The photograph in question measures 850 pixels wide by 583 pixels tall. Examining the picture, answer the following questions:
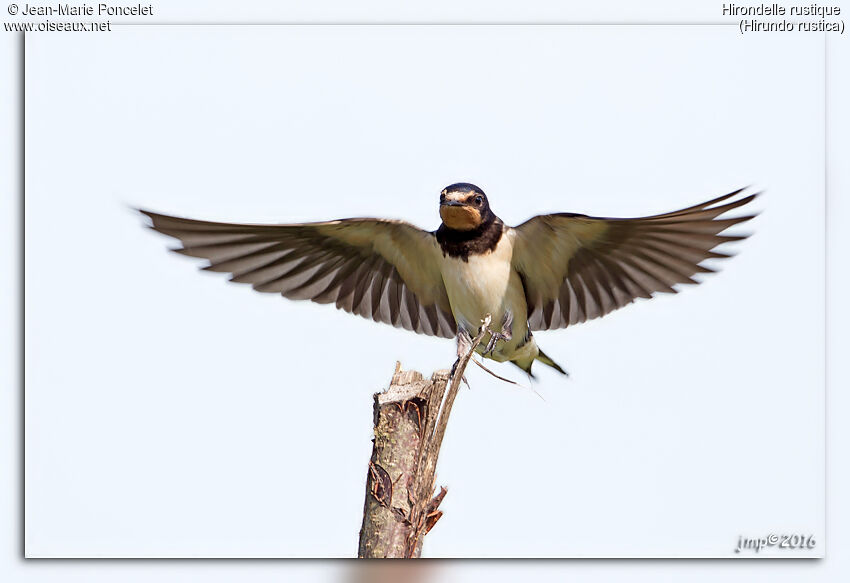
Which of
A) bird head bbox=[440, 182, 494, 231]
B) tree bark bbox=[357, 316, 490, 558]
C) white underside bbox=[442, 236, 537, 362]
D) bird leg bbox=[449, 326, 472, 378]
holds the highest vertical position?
bird head bbox=[440, 182, 494, 231]

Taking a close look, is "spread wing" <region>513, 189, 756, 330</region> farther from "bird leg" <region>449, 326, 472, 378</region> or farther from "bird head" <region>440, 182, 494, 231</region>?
"bird leg" <region>449, 326, 472, 378</region>

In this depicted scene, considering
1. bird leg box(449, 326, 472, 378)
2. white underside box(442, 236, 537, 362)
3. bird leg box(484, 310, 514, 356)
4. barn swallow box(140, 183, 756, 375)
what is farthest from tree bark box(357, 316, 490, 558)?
bird leg box(484, 310, 514, 356)

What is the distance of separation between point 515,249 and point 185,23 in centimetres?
224

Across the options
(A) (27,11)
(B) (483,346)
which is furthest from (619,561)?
(A) (27,11)

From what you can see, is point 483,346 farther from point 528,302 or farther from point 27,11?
point 27,11

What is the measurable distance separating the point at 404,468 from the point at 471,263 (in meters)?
1.61

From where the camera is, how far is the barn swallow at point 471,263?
5.58 meters

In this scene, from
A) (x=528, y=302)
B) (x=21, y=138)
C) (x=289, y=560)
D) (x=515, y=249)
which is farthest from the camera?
(x=528, y=302)

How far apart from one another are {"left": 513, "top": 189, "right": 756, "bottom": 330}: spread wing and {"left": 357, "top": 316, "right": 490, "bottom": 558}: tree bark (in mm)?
1434

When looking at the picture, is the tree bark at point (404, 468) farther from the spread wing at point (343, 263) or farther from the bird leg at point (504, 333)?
the spread wing at point (343, 263)

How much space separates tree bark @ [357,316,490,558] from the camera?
4.45 meters

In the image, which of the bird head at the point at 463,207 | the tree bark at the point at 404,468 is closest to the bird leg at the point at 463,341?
the bird head at the point at 463,207

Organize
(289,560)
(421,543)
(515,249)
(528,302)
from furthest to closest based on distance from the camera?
1. (528,302)
2. (515,249)
3. (289,560)
4. (421,543)

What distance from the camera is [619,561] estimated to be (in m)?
5.06
